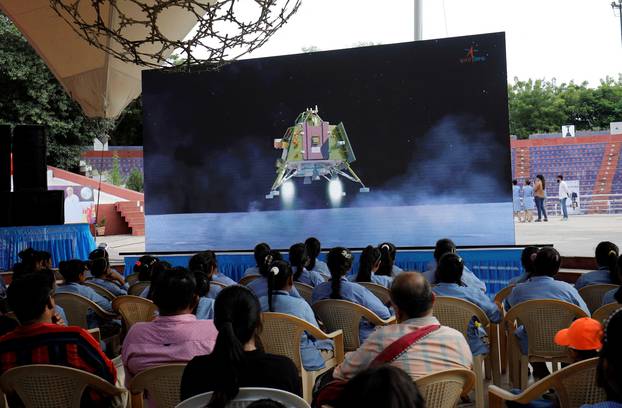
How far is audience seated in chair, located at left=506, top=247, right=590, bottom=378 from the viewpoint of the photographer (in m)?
3.87

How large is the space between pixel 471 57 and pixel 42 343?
7369 mm

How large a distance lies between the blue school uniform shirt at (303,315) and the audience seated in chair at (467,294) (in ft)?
2.75

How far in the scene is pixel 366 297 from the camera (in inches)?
166

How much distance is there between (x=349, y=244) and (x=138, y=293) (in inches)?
193

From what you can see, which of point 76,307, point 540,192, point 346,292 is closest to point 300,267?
point 346,292

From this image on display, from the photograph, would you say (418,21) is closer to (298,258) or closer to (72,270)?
(298,258)

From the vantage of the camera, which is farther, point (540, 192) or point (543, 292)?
point (540, 192)

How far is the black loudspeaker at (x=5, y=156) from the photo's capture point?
10.8 m

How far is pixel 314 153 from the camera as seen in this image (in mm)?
9773

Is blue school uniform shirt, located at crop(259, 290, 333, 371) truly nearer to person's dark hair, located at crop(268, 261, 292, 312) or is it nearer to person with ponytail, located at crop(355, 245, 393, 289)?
person's dark hair, located at crop(268, 261, 292, 312)

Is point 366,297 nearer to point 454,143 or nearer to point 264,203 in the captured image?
point 454,143

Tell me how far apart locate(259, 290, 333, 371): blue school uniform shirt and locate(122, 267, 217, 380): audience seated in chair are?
856mm

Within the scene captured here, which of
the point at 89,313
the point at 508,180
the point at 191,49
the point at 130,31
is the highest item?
the point at 130,31

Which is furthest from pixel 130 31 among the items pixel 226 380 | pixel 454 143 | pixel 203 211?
pixel 226 380
